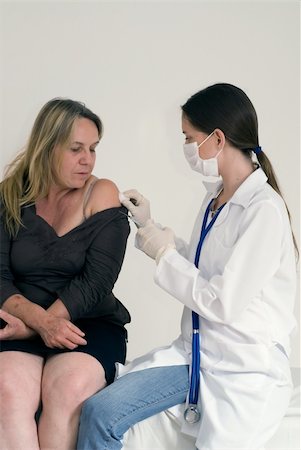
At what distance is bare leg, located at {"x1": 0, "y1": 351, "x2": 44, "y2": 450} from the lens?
1.76 metres

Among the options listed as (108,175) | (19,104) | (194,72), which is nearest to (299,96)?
(194,72)

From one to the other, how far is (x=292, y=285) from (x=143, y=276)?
1.43 metres

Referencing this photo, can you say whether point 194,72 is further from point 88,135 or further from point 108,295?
point 108,295

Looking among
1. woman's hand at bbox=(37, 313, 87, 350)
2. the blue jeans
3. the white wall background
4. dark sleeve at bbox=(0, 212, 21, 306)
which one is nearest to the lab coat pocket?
the blue jeans

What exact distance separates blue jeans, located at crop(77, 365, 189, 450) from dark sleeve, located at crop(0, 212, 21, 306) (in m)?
0.48

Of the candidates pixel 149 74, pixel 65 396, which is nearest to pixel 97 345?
pixel 65 396

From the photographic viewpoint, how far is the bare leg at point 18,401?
5.77ft

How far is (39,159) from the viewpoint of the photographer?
219 cm

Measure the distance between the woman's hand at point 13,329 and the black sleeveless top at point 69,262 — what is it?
9cm

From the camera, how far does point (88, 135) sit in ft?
7.04

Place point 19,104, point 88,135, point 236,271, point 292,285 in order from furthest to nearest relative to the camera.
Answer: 1. point 19,104
2. point 88,135
3. point 292,285
4. point 236,271

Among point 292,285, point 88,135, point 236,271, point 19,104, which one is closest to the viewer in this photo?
point 236,271

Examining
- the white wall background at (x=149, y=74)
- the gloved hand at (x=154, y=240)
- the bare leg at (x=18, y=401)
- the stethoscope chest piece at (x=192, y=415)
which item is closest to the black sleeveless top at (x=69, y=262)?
the gloved hand at (x=154, y=240)

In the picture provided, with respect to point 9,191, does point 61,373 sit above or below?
below
